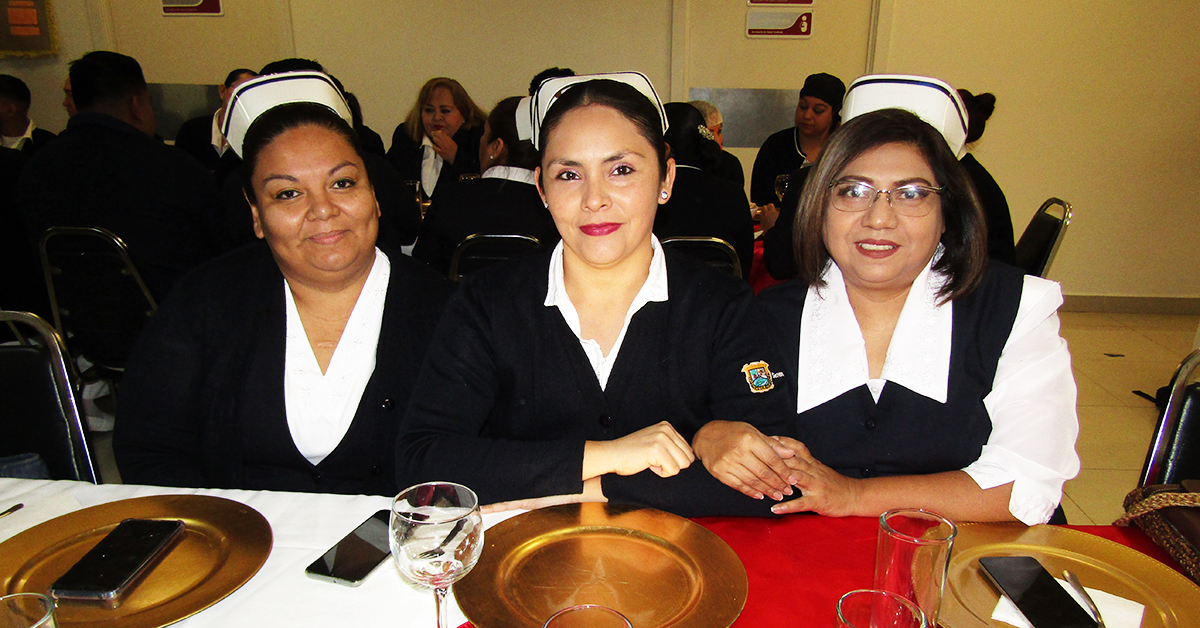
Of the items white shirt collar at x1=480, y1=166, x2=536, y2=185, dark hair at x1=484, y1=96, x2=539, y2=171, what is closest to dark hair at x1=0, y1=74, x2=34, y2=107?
dark hair at x1=484, y1=96, x2=539, y2=171

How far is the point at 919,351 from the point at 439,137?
451cm

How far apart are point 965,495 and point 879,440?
0.20 metres

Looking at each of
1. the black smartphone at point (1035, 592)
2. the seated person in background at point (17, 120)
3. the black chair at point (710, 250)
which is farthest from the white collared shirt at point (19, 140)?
the black smartphone at point (1035, 592)

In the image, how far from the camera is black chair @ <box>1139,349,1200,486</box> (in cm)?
137

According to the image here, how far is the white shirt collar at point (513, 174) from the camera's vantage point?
2951 millimetres

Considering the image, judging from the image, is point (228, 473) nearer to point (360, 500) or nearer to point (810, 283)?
point (360, 500)

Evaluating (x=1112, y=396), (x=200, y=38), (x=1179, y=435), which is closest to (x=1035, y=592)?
(x=1179, y=435)

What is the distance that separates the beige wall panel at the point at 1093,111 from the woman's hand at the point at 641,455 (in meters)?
5.29

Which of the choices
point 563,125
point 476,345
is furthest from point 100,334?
point 563,125

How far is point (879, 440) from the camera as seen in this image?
1532 millimetres

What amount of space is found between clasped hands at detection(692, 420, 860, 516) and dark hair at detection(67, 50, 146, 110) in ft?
11.2

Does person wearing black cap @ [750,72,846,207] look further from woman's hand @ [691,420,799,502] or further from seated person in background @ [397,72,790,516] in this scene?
woman's hand @ [691,420,799,502]

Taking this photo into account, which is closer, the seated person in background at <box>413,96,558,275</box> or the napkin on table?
the napkin on table

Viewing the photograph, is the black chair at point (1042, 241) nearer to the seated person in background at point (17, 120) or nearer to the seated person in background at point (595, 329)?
the seated person in background at point (595, 329)
